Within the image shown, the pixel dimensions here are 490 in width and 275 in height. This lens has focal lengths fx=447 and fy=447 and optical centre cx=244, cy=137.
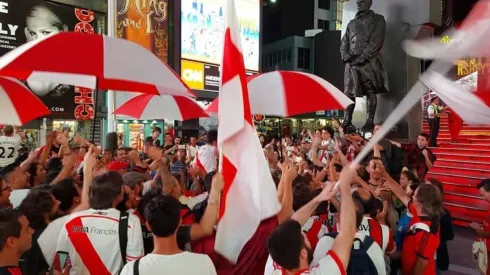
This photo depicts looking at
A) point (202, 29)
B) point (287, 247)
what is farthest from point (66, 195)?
point (202, 29)

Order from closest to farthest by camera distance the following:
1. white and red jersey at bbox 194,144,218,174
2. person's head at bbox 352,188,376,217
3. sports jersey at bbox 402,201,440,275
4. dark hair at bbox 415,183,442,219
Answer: sports jersey at bbox 402,201,440,275 < dark hair at bbox 415,183,442,219 < person's head at bbox 352,188,376,217 < white and red jersey at bbox 194,144,218,174

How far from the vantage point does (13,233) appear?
2.51 meters

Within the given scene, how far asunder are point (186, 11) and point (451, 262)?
1884 cm

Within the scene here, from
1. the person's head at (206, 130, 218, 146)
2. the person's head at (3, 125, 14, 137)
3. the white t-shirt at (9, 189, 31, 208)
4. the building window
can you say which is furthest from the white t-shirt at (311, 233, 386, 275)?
the building window

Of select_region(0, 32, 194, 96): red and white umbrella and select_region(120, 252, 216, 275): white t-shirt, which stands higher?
select_region(0, 32, 194, 96): red and white umbrella

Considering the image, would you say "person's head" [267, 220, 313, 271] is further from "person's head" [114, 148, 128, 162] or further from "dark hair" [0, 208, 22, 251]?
"person's head" [114, 148, 128, 162]

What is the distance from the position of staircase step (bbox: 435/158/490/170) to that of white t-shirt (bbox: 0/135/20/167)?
868 cm

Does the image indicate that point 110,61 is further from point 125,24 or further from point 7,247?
point 125,24

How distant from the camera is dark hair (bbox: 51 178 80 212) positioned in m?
3.55

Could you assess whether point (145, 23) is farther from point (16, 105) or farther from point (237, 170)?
point (237, 170)

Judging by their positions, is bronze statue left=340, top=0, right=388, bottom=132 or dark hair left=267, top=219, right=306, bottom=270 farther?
bronze statue left=340, top=0, right=388, bottom=132

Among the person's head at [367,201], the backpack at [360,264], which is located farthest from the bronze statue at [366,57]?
the backpack at [360,264]

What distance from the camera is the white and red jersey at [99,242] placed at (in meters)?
2.85

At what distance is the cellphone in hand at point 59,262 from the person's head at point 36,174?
214 cm
